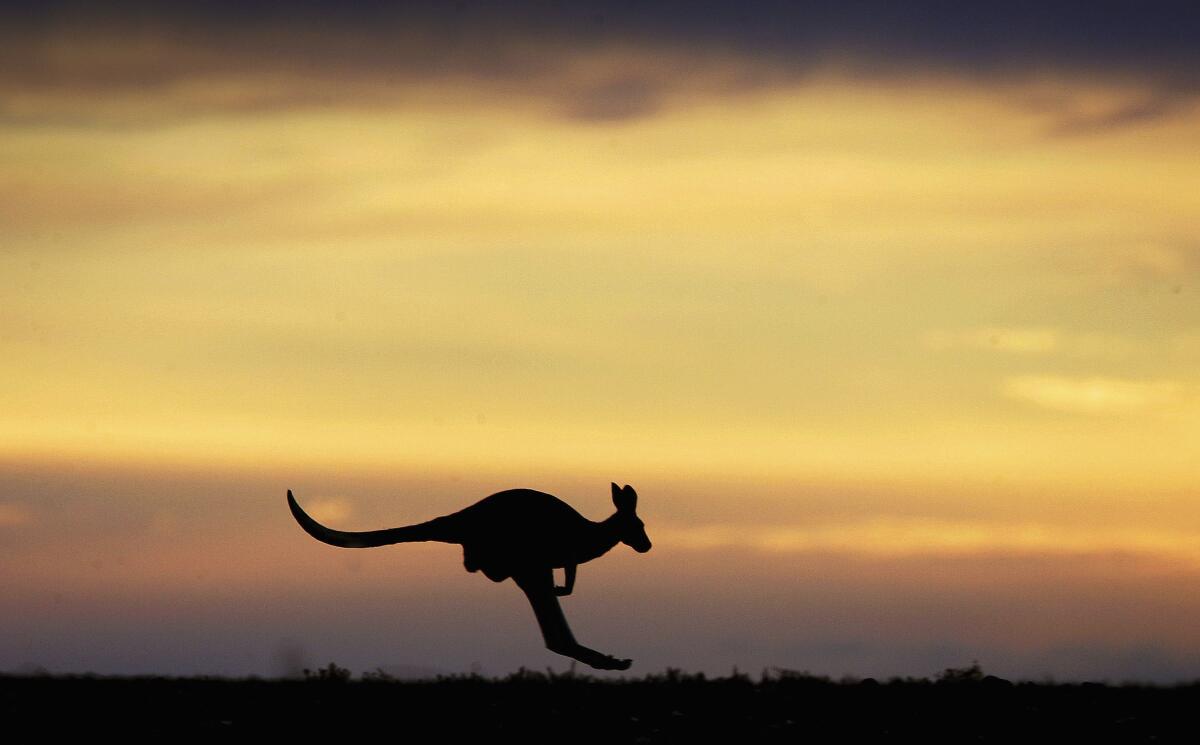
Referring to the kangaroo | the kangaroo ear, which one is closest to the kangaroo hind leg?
the kangaroo

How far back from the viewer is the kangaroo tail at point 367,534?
2375 centimetres

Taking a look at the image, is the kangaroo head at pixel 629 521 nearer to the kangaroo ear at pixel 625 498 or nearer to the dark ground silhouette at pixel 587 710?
the kangaroo ear at pixel 625 498

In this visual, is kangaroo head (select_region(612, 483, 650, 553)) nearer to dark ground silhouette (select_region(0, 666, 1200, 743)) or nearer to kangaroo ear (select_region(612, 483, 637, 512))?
kangaroo ear (select_region(612, 483, 637, 512))

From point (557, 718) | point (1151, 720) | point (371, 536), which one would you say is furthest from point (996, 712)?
point (371, 536)

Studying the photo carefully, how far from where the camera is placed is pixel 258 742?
58.8ft

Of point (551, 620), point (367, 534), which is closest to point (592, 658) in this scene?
point (551, 620)

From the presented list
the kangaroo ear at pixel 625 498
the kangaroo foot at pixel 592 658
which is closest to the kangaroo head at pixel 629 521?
the kangaroo ear at pixel 625 498

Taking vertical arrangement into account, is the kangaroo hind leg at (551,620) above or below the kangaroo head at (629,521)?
below

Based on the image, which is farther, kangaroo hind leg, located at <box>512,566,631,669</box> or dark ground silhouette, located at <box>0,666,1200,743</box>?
kangaroo hind leg, located at <box>512,566,631,669</box>

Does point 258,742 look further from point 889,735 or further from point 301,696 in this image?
point 889,735

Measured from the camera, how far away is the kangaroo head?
23953 mm

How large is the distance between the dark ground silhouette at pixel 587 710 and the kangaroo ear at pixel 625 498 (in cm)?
320

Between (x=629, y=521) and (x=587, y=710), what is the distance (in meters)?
5.14

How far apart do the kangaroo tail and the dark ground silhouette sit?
3047mm
